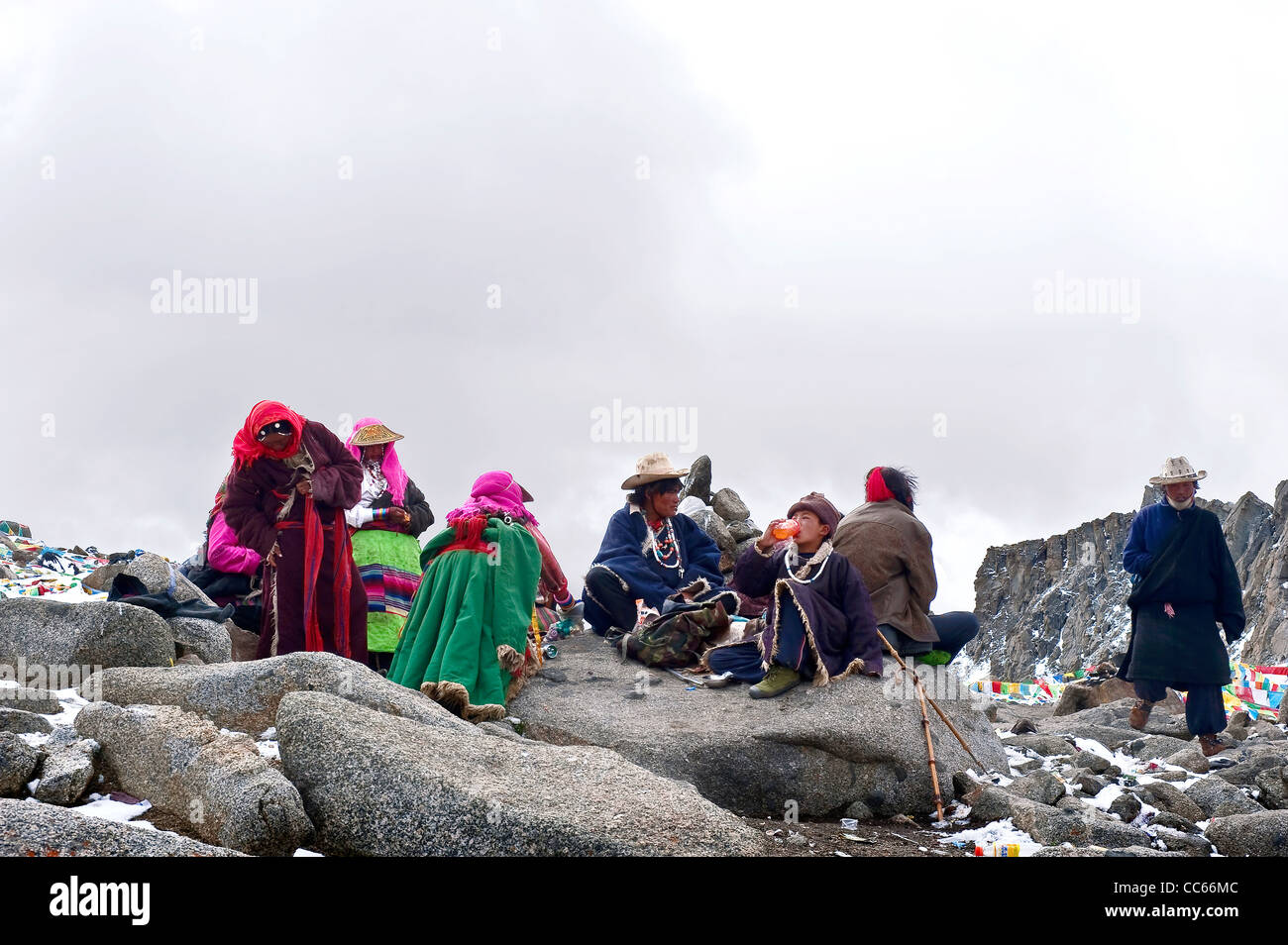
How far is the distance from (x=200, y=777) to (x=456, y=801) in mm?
902

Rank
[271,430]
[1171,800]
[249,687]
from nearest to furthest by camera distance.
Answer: [249,687] < [1171,800] < [271,430]

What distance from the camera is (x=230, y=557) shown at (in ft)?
26.5

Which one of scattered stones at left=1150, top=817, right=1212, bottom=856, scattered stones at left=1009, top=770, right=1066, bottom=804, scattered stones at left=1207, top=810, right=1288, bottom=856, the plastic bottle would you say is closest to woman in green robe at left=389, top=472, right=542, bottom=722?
the plastic bottle

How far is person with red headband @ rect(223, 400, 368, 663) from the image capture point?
7543mm

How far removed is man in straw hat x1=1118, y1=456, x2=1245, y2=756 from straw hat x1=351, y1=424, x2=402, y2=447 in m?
6.07

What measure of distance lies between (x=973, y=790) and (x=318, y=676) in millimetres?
3854

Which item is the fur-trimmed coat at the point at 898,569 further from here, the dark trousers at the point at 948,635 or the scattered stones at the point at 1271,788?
the scattered stones at the point at 1271,788

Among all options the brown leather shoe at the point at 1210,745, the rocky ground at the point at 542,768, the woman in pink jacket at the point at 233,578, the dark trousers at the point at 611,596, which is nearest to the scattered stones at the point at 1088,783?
the rocky ground at the point at 542,768

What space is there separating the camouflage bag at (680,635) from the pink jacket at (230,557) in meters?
2.69

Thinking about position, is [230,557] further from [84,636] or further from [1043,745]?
[1043,745]

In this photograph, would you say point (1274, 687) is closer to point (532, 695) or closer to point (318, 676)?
point (532, 695)

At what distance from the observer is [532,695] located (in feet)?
24.6

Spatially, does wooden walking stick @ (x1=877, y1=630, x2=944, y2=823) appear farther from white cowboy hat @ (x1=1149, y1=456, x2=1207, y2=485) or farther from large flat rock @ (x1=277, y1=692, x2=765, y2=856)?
white cowboy hat @ (x1=1149, y1=456, x2=1207, y2=485)

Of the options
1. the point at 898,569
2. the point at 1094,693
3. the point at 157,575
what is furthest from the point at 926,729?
the point at 1094,693
